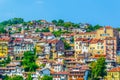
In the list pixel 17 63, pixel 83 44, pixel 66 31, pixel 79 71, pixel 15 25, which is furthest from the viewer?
pixel 15 25

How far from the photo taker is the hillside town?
2021 inches

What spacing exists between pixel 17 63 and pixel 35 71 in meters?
3.72

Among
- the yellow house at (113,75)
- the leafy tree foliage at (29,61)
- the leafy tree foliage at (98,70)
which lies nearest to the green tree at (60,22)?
the leafy tree foliage at (29,61)

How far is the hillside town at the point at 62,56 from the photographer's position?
51.3 m

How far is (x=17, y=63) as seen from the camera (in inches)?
2226

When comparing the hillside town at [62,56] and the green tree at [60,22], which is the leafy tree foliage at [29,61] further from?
the green tree at [60,22]

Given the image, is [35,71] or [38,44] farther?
[38,44]

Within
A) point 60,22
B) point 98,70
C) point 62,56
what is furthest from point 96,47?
point 60,22

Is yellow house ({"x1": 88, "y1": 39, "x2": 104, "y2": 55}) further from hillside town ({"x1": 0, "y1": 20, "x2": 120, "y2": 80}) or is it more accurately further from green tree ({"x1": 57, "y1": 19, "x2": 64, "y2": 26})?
green tree ({"x1": 57, "y1": 19, "x2": 64, "y2": 26})

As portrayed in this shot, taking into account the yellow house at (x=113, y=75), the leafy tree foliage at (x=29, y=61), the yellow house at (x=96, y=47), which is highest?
the yellow house at (x=96, y=47)

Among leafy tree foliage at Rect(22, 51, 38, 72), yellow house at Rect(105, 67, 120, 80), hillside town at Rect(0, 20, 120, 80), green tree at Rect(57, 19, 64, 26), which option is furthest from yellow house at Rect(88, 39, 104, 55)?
green tree at Rect(57, 19, 64, 26)

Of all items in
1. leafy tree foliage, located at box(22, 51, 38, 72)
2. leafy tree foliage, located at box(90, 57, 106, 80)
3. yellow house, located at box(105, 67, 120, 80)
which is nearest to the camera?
yellow house, located at box(105, 67, 120, 80)

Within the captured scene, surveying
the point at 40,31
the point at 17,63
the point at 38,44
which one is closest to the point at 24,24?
the point at 40,31

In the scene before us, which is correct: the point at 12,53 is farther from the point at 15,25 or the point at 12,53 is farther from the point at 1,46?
the point at 15,25
